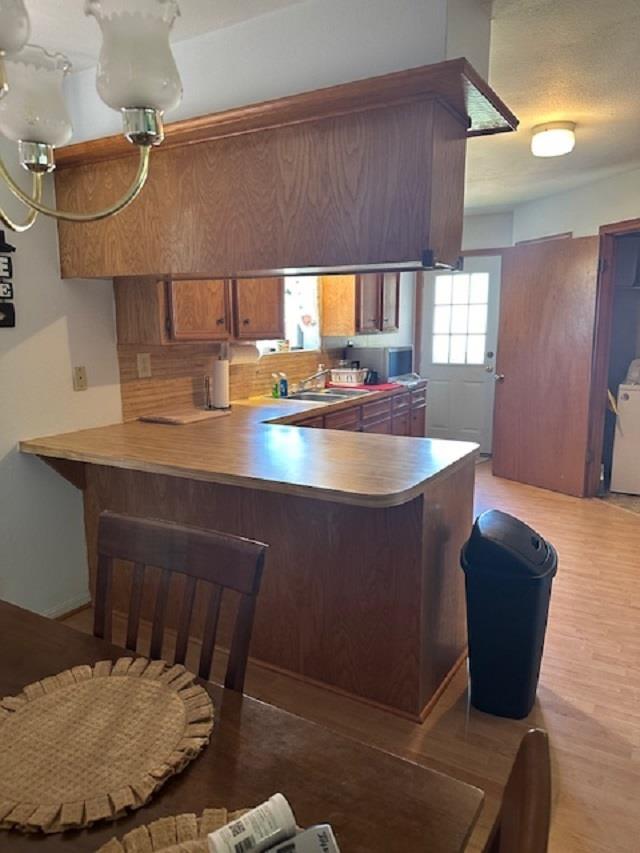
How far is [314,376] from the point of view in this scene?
186 inches

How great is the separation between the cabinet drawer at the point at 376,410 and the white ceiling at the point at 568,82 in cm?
174

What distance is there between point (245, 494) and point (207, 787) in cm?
153

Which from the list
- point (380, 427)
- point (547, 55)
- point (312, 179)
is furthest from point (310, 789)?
point (380, 427)

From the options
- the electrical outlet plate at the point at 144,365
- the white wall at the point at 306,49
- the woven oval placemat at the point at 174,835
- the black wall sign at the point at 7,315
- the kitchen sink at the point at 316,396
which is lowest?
the woven oval placemat at the point at 174,835

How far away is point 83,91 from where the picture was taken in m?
2.53

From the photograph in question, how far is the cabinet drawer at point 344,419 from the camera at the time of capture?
3707 mm

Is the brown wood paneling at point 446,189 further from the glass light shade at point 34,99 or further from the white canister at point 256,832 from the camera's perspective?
the white canister at point 256,832

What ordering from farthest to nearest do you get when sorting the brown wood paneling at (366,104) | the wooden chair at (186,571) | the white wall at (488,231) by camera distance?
the white wall at (488,231) → the brown wood paneling at (366,104) → the wooden chair at (186,571)

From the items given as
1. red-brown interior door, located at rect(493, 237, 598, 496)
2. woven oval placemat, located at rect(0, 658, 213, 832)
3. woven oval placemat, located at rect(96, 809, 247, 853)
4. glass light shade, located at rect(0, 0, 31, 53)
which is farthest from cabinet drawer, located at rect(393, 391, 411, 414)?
woven oval placemat, located at rect(96, 809, 247, 853)

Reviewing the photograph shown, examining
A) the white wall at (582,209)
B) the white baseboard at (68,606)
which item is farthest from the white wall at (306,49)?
the white wall at (582,209)

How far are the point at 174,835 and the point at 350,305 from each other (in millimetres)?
4225

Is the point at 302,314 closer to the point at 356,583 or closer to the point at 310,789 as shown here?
the point at 356,583

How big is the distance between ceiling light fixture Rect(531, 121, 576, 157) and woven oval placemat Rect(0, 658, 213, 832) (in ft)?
10.8

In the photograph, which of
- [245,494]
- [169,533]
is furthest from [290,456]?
[169,533]
